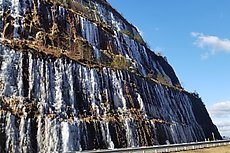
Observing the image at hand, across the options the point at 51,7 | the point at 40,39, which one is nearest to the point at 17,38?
the point at 40,39

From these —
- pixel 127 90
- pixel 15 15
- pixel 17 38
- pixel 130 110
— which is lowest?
pixel 130 110

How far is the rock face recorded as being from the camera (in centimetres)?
3662

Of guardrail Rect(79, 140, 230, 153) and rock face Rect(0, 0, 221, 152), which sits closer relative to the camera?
guardrail Rect(79, 140, 230, 153)

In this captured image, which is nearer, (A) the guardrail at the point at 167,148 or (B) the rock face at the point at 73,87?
(A) the guardrail at the point at 167,148

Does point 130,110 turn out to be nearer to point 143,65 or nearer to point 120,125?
point 120,125

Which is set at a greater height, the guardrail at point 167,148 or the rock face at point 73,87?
the rock face at point 73,87

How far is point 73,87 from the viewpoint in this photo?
44.3 metres

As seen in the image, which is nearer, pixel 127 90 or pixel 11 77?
pixel 11 77

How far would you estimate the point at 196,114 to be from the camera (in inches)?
3381

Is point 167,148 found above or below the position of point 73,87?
below

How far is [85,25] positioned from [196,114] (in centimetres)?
4282

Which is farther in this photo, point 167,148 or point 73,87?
point 73,87

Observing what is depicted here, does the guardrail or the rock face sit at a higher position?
the rock face

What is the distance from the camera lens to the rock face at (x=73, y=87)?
36625 mm
